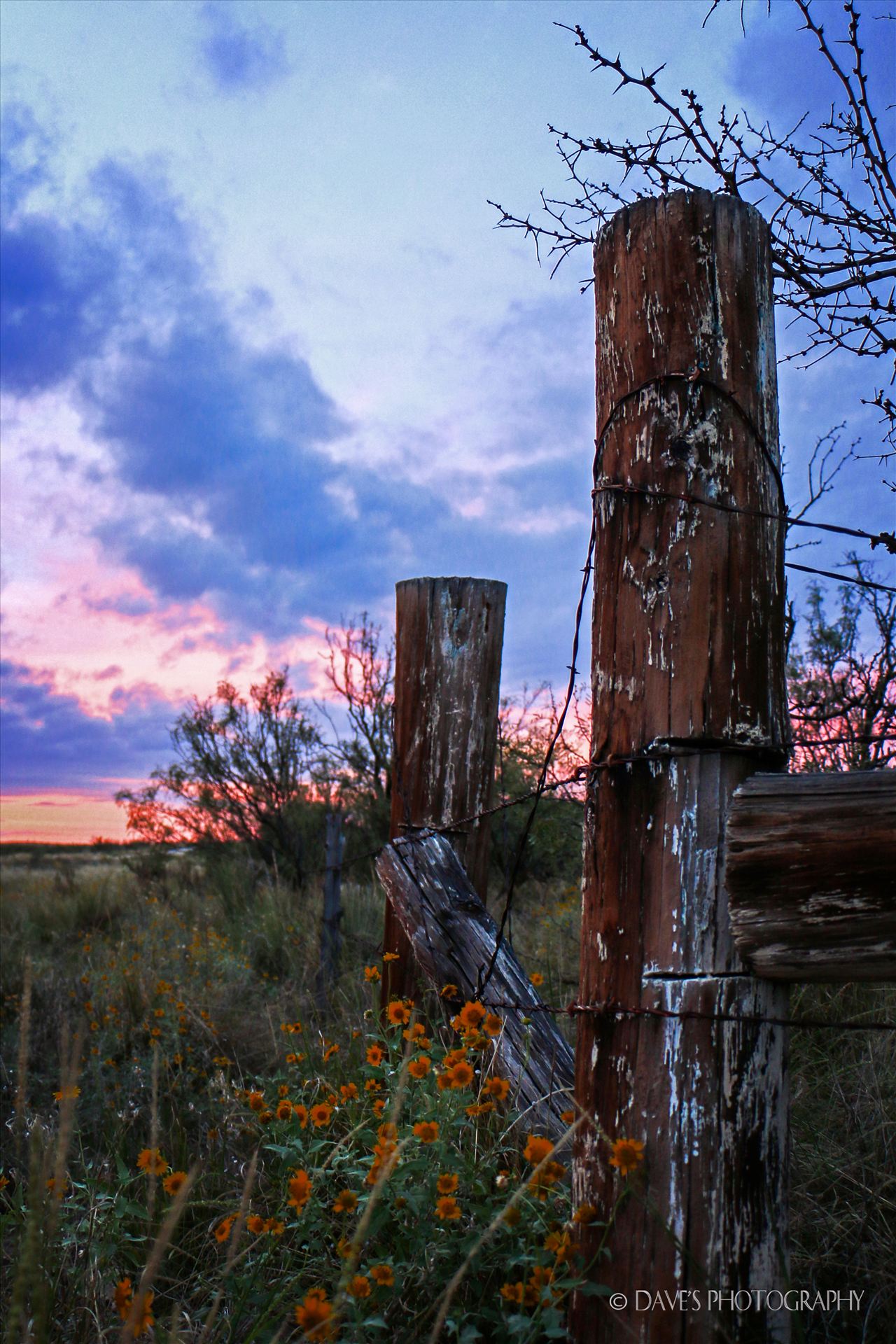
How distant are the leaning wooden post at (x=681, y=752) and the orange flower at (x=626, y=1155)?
0.04 meters

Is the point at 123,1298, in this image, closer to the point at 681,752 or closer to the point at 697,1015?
the point at 697,1015

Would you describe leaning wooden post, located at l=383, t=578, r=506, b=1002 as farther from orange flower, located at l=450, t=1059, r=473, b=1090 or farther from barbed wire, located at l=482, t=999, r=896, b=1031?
barbed wire, located at l=482, t=999, r=896, b=1031

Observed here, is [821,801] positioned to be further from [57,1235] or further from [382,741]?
[382,741]

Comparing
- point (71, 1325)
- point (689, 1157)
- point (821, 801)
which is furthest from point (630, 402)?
point (71, 1325)

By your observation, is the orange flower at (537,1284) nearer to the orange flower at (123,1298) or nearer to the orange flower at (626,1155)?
the orange flower at (626,1155)

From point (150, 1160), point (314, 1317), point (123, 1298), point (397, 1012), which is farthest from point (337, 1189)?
point (314, 1317)

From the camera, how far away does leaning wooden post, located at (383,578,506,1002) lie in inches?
151

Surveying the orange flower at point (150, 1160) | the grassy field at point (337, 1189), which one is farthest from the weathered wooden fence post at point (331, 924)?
the orange flower at point (150, 1160)

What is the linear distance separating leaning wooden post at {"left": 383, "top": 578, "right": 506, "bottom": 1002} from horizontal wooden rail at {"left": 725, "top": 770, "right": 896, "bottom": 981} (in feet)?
7.01

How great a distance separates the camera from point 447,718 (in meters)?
3.86

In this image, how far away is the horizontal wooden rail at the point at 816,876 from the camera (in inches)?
64.2

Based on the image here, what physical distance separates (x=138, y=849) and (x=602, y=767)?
15.8 m

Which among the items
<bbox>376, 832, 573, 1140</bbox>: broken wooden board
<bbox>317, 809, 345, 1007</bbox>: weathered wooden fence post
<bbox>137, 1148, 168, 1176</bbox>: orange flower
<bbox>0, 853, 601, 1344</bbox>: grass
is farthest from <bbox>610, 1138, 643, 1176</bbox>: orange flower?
<bbox>317, 809, 345, 1007</bbox>: weathered wooden fence post

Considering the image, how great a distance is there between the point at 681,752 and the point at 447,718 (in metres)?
2.05
